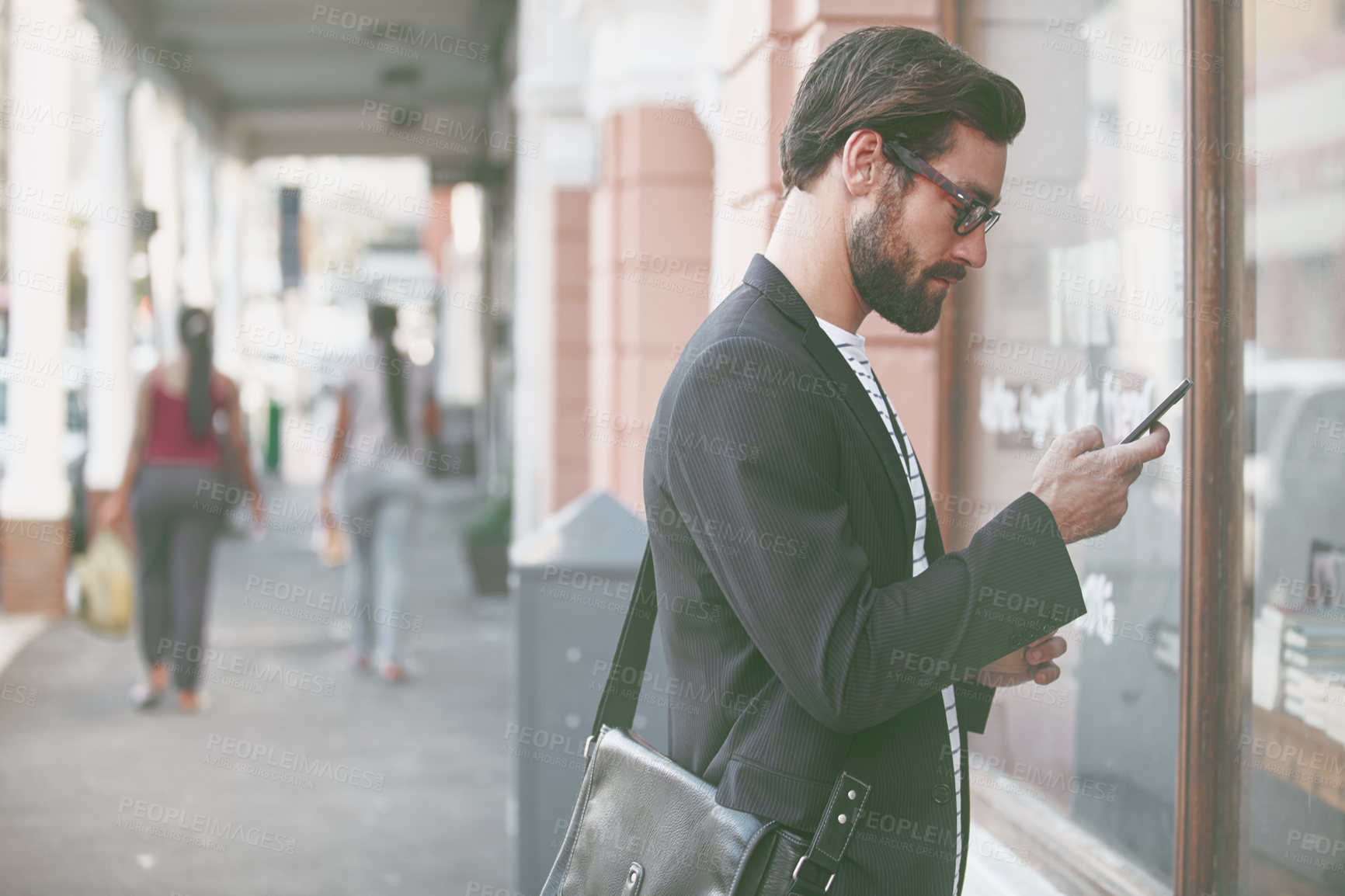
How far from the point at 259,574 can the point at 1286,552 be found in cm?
1081

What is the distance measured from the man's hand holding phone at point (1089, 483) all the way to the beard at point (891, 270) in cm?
24

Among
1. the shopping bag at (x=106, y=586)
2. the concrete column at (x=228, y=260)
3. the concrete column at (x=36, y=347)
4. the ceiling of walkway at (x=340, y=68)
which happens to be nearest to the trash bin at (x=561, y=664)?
the shopping bag at (x=106, y=586)

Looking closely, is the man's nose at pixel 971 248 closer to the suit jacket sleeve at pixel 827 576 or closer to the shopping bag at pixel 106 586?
the suit jacket sleeve at pixel 827 576

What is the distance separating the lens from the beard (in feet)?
5.32

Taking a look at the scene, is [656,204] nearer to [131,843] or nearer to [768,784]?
[131,843]

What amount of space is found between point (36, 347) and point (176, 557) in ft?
12.1

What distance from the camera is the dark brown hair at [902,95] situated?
5.13 feet

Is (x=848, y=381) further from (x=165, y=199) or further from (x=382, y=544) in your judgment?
(x=165, y=199)

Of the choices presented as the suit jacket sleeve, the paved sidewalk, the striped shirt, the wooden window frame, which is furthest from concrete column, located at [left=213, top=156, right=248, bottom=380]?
the suit jacket sleeve

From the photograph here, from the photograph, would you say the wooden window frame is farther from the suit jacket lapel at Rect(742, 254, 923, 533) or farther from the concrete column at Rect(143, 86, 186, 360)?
the concrete column at Rect(143, 86, 186, 360)

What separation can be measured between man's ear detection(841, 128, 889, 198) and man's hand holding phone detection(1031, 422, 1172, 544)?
391 mm

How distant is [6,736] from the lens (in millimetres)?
6141

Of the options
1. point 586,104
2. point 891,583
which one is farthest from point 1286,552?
point 586,104

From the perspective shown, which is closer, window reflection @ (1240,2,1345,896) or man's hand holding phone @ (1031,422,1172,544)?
man's hand holding phone @ (1031,422,1172,544)
